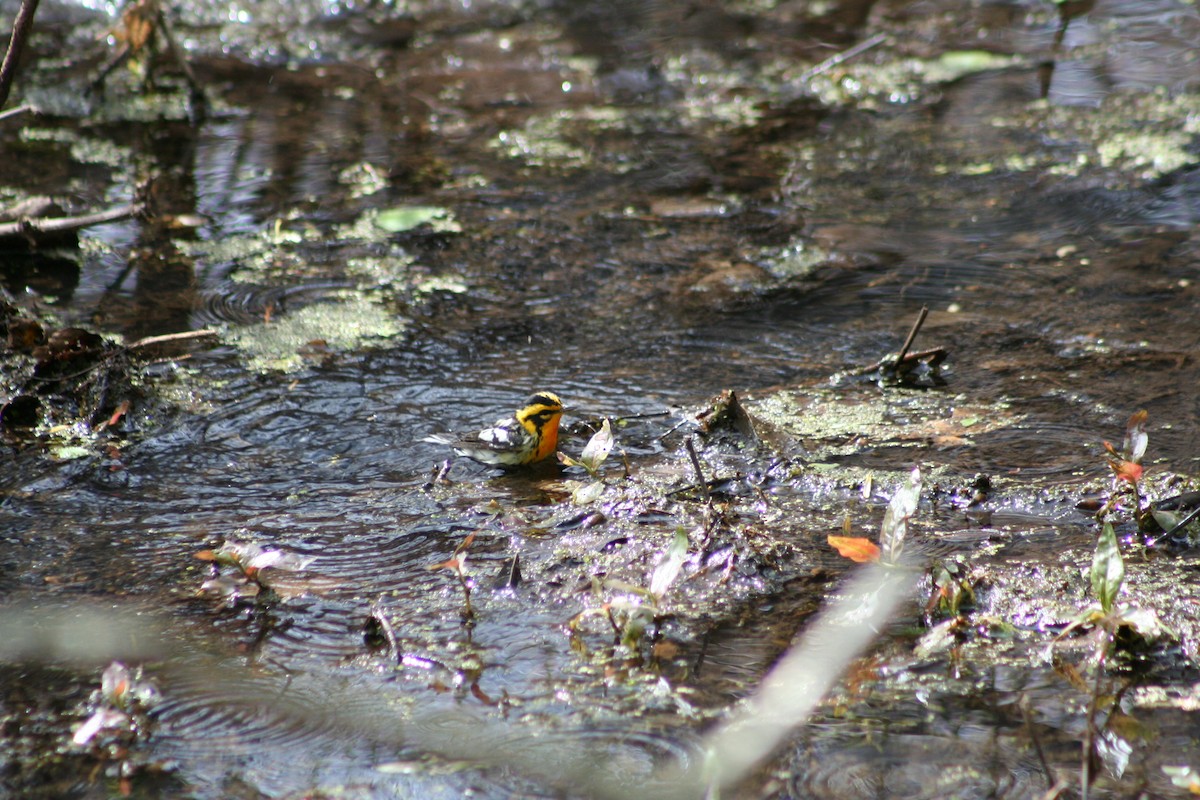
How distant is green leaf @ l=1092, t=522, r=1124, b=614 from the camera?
291 centimetres

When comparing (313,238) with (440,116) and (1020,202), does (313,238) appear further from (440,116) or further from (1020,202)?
(1020,202)

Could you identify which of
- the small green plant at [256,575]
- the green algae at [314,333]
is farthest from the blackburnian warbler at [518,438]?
the green algae at [314,333]

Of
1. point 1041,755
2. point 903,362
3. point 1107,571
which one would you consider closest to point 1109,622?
point 1107,571

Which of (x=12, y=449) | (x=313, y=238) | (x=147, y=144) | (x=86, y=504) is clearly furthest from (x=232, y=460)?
(x=147, y=144)

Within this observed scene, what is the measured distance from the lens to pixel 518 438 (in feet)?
14.6

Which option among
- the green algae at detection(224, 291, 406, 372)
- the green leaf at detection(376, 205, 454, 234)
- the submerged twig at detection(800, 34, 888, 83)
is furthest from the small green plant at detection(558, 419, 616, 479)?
the submerged twig at detection(800, 34, 888, 83)

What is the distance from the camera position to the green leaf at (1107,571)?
2.91m

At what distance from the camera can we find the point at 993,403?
4.71m

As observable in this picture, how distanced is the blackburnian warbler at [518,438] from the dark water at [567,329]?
3.9 inches

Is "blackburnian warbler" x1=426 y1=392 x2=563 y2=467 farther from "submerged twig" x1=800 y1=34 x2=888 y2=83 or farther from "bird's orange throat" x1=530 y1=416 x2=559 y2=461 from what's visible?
"submerged twig" x1=800 y1=34 x2=888 y2=83

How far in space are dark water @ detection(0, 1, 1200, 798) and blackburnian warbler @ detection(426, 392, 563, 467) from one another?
0.10 m

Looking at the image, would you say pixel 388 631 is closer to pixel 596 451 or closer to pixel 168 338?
pixel 596 451

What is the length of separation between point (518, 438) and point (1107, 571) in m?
2.26

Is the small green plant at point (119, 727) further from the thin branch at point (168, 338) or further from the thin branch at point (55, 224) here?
the thin branch at point (55, 224)
